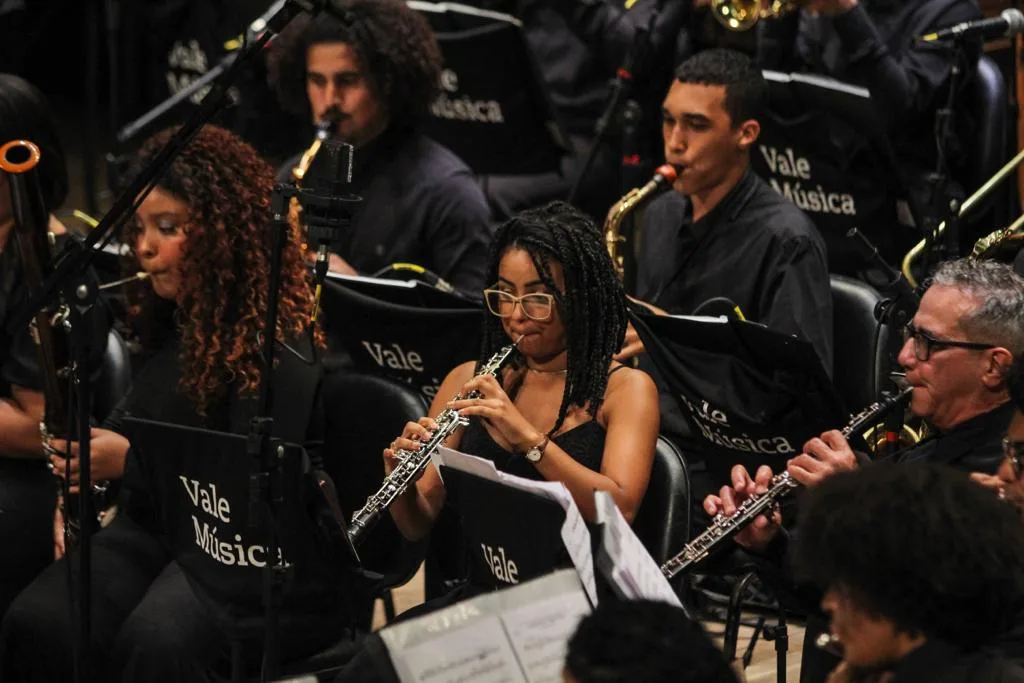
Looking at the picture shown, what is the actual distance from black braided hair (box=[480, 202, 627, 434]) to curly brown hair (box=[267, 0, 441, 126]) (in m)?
1.56

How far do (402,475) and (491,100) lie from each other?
2.47m

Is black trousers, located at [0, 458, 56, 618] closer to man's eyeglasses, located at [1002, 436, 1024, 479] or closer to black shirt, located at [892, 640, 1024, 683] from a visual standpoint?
man's eyeglasses, located at [1002, 436, 1024, 479]

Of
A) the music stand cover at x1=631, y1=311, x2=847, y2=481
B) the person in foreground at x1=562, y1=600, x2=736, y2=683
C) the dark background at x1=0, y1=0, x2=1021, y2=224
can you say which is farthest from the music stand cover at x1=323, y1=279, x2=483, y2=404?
the person in foreground at x1=562, y1=600, x2=736, y2=683

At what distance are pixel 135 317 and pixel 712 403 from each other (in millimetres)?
1329

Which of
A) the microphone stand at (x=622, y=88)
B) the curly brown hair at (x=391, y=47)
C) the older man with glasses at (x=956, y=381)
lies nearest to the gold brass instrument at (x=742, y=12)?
the microphone stand at (x=622, y=88)

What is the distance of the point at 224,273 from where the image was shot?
3.33 metres

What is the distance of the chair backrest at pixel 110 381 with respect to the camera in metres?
3.66

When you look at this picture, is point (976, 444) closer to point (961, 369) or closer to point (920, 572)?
point (961, 369)

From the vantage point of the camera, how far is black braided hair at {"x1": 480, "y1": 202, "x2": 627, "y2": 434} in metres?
3.04

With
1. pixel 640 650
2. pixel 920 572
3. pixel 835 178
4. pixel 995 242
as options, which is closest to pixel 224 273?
pixel 995 242

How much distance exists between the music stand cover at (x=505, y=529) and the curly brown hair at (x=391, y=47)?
203 centimetres

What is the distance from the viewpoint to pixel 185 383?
3285mm

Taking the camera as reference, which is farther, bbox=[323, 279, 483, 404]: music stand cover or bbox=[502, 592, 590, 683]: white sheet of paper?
bbox=[323, 279, 483, 404]: music stand cover

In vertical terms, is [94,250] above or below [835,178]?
above
